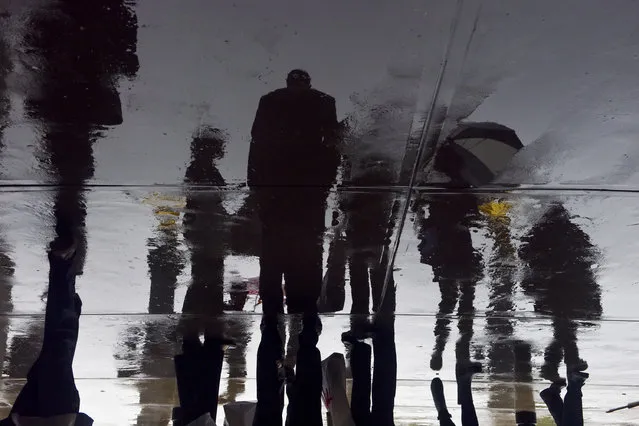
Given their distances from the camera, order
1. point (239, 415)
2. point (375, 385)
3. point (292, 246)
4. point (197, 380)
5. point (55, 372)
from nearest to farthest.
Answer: point (55, 372) → point (292, 246) → point (375, 385) → point (239, 415) → point (197, 380)

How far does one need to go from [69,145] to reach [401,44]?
1127 millimetres

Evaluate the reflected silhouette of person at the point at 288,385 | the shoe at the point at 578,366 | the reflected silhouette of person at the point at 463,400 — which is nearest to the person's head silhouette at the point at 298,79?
the reflected silhouette of person at the point at 288,385

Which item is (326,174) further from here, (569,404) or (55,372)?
(569,404)

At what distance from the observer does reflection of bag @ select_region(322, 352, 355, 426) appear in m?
3.40

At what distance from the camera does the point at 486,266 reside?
334 centimetres

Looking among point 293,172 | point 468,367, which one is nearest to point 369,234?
point 293,172

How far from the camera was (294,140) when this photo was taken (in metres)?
2.29

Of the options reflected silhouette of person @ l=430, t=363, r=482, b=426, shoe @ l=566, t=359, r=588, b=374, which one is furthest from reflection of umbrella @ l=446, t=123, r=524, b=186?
shoe @ l=566, t=359, r=588, b=374

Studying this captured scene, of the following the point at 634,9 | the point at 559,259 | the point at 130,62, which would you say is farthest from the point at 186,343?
the point at 634,9

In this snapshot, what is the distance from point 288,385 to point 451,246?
1051 mm

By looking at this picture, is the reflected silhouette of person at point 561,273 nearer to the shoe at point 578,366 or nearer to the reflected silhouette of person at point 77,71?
the shoe at point 578,366

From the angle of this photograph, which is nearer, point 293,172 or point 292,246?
point 293,172

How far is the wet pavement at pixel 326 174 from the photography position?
1.84 metres

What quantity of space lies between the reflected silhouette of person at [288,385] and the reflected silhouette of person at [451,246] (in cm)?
72
